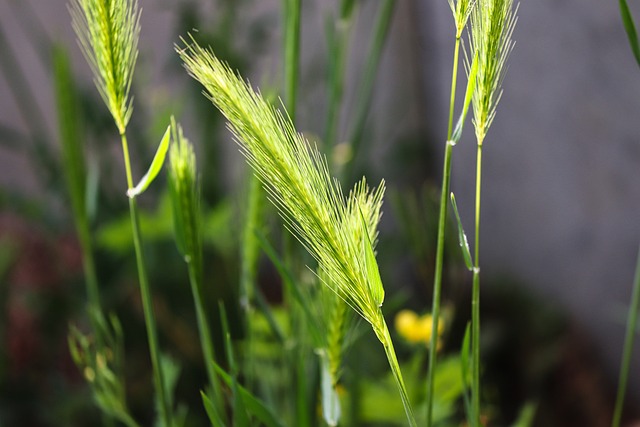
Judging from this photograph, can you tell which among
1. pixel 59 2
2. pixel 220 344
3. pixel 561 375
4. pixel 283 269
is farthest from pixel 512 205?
pixel 283 269

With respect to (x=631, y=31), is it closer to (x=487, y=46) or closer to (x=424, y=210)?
(x=487, y=46)

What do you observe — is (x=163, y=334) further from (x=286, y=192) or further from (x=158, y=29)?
(x=286, y=192)

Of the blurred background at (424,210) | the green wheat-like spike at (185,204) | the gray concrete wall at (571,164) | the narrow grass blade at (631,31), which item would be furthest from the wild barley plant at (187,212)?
the gray concrete wall at (571,164)

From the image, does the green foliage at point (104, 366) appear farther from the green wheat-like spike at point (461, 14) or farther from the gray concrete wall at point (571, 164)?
the gray concrete wall at point (571, 164)

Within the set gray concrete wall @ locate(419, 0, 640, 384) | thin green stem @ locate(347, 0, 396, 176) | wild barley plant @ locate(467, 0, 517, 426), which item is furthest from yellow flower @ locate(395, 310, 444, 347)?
gray concrete wall @ locate(419, 0, 640, 384)

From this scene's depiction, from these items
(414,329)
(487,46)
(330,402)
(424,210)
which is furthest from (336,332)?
(424,210)

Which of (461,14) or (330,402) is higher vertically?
(461,14)
